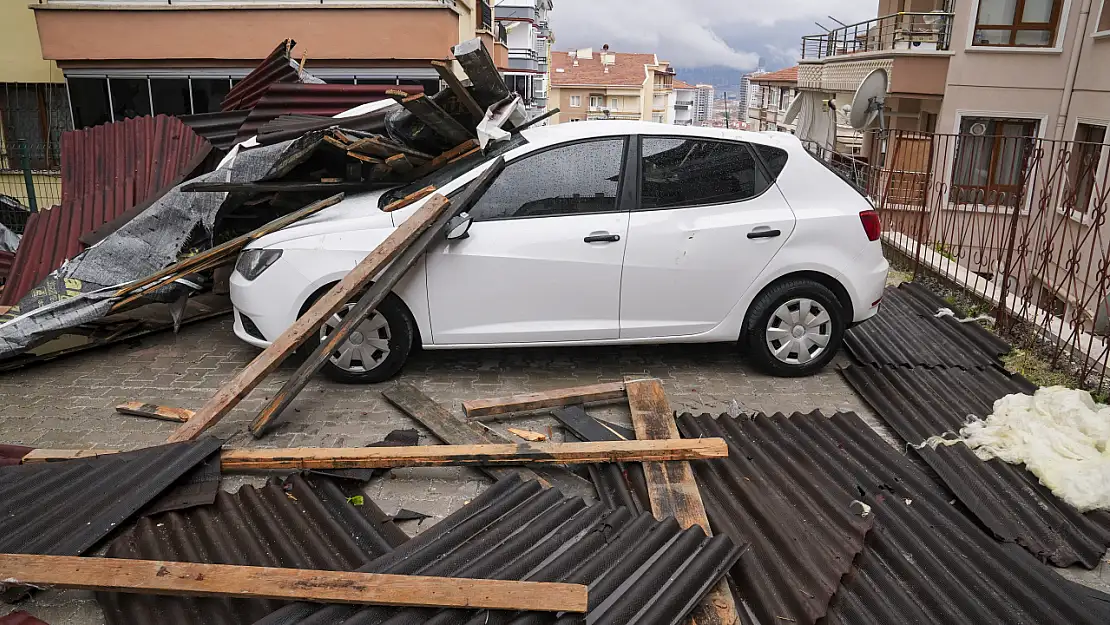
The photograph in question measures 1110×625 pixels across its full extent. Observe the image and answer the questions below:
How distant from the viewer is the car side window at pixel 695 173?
5.32m

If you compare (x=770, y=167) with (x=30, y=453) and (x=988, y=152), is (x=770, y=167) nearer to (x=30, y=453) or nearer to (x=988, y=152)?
(x=30, y=453)

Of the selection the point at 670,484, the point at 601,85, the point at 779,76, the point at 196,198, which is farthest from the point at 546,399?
the point at 601,85

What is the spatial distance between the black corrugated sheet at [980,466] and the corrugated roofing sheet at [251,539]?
2949 millimetres

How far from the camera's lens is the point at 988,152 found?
707 inches

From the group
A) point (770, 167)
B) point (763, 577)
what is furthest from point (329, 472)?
point (770, 167)

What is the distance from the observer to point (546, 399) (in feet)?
16.2

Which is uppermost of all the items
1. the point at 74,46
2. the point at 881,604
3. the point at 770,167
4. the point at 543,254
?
the point at 74,46

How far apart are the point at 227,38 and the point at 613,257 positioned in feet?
32.1

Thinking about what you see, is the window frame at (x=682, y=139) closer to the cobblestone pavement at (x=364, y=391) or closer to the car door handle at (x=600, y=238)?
the car door handle at (x=600, y=238)

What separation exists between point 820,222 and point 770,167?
20.8 inches

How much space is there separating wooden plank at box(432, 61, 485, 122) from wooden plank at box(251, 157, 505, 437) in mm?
625

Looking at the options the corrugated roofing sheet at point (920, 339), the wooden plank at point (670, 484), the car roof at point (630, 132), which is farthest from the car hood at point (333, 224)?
the corrugated roofing sheet at point (920, 339)

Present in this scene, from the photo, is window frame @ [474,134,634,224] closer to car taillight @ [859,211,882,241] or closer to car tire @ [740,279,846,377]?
car tire @ [740,279,846,377]

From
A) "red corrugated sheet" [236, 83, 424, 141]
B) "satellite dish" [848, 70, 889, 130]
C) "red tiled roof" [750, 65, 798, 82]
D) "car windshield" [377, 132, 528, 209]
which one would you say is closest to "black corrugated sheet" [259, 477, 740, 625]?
"car windshield" [377, 132, 528, 209]
